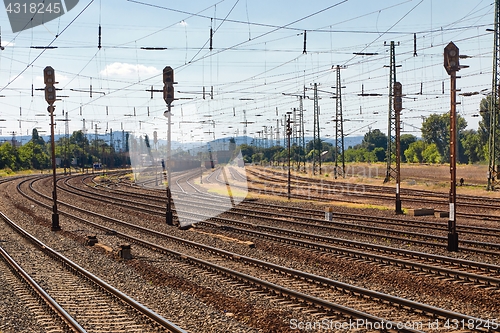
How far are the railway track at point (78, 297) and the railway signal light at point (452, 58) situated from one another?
12.2m

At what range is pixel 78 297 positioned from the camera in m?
13.7

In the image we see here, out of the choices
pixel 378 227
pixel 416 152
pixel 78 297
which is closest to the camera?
pixel 78 297

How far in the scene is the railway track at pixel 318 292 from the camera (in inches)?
429

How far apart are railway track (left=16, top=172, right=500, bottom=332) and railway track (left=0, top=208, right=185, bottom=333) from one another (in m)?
3.25

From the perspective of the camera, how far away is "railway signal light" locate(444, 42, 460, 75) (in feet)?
58.2

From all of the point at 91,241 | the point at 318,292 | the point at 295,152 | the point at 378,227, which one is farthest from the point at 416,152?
the point at 318,292

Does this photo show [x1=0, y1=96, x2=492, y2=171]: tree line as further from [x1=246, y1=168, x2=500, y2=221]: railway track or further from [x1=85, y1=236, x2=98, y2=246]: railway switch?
[x1=85, y1=236, x2=98, y2=246]: railway switch

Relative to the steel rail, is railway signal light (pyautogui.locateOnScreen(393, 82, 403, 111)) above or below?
above

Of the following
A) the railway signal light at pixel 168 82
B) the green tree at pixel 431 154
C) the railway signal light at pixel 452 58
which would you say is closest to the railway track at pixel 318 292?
the railway signal light at pixel 452 58

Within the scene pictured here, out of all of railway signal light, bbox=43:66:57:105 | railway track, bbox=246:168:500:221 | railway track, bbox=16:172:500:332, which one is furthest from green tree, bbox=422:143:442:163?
railway track, bbox=16:172:500:332

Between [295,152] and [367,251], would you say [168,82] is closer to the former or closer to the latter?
[367,251]

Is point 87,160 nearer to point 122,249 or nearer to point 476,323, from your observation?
point 122,249

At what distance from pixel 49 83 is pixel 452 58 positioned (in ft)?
57.8

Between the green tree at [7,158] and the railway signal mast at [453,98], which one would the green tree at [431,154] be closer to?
the green tree at [7,158]
